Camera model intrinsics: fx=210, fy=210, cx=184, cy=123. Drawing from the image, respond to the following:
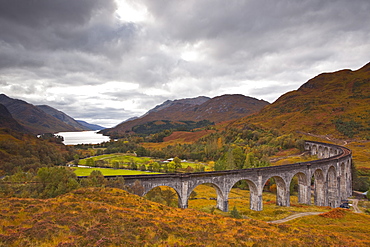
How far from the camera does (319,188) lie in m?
53.5

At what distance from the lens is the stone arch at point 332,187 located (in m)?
54.3

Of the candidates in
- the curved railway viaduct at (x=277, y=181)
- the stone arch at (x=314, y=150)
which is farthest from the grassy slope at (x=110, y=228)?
the stone arch at (x=314, y=150)

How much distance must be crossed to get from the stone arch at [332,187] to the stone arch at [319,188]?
7.40ft

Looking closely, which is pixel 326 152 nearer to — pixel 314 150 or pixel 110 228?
pixel 314 150

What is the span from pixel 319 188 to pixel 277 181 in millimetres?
15112

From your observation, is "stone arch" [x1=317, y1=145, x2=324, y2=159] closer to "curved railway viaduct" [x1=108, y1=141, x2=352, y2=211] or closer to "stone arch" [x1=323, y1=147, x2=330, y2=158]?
"stone arch" [x1=323, y1=147, x2=330, y2=158]

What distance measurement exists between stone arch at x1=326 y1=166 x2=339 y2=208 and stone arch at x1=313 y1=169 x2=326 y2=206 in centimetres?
225

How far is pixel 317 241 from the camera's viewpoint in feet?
65.1

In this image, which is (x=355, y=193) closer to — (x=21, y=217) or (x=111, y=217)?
(x=111, y=217)

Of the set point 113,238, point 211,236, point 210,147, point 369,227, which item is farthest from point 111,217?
point 210,147

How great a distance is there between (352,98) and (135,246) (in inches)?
9800

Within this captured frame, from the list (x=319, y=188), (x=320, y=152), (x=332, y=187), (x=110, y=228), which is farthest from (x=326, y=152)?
(x=110, y=228)

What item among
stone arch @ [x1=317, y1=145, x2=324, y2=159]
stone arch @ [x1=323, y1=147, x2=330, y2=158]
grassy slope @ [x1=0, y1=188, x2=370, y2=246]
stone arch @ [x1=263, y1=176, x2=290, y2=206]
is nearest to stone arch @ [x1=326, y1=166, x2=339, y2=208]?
stone arch @ [x1=263, y1=176, x2=290, y2=206]

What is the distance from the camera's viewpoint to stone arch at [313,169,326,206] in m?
52.3
